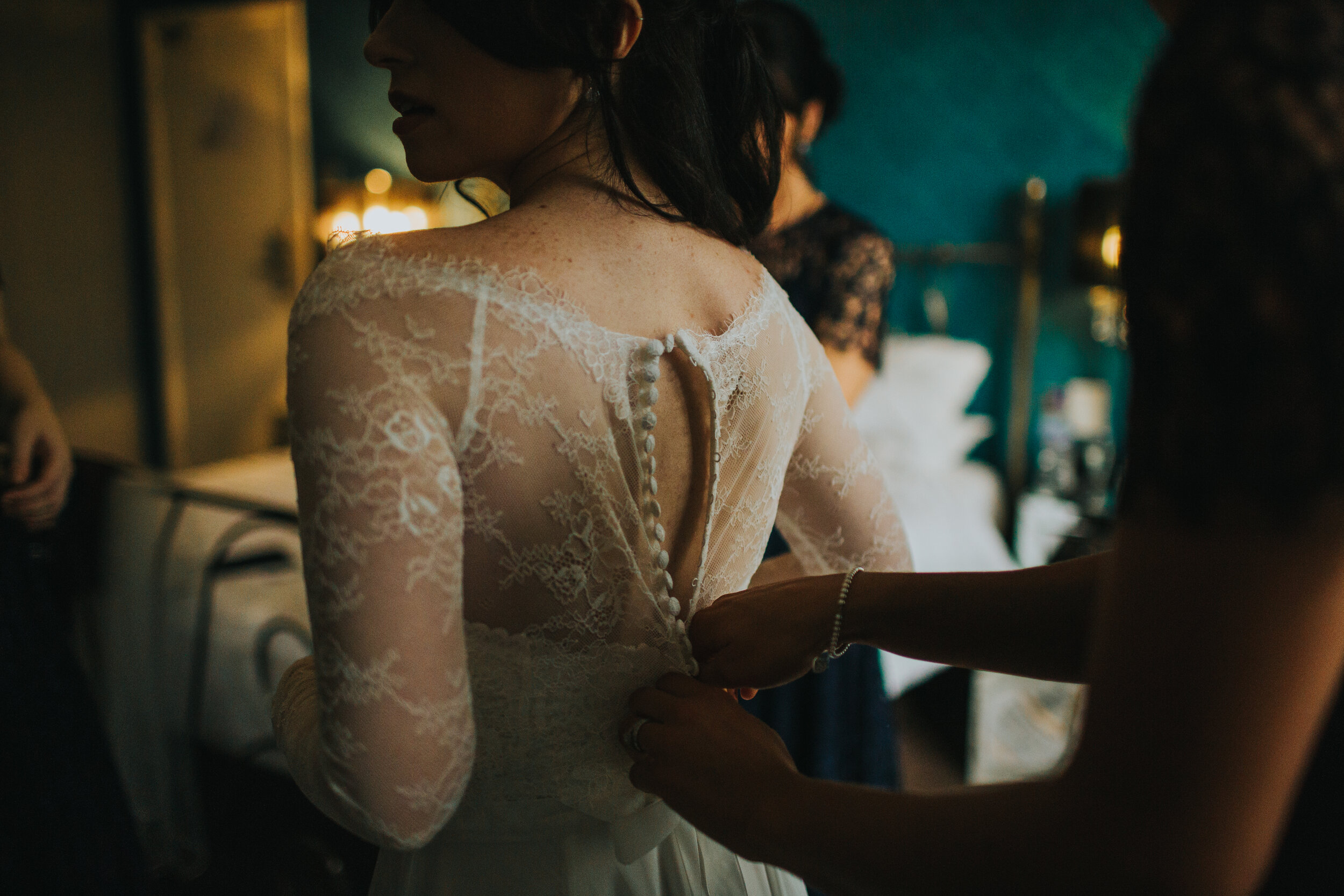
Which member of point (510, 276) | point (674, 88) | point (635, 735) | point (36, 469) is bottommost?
point (36, 469)

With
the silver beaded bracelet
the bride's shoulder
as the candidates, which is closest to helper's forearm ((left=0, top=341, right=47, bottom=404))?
the bride's shoulder

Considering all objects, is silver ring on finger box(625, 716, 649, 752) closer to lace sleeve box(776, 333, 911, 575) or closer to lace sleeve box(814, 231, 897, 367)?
lace sleeve box(776, 333, 911, 575)

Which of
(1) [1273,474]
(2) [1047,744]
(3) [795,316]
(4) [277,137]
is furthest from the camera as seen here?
(4) [277,137]

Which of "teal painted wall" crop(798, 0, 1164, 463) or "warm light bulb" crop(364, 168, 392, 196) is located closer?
"teal painted wall" crop(798, 0, 1164, 463)

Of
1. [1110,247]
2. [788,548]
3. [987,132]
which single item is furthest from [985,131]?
[788,548]

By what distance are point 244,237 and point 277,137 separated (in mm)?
562

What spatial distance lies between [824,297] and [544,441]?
1369 mm

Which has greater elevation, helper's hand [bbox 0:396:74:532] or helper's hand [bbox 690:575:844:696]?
helper's hand [bbox 690:575:844:696]

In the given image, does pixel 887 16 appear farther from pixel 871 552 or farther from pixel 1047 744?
pixel 871 552

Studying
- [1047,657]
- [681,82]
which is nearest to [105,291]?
[681,82]

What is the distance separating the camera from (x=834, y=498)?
0.87 meters

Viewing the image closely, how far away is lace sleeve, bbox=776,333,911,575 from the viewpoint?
83 centimetres

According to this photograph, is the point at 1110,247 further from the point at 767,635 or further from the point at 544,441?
the point at 544,441

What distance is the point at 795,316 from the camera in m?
0.81
